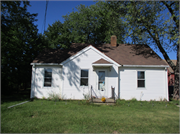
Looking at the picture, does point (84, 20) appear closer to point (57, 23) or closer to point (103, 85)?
point (57, 23)

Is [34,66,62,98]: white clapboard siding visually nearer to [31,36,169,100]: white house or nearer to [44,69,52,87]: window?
[31,36,169,100]: white house

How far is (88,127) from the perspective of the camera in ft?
16.1

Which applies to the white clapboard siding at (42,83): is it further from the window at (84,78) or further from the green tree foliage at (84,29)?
the green tree foliage at (84,29)

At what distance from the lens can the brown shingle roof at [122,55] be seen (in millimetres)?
11906

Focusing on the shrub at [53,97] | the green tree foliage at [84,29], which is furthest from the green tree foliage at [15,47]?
the green tree foliage at [84,29]

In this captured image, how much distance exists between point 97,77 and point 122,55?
3.94 m

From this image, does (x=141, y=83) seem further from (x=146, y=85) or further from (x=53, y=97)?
(x=53, y=97)

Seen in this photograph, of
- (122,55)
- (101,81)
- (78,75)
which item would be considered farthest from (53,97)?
(122,55)

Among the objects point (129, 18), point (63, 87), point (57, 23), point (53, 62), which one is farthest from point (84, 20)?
point (63, 87)

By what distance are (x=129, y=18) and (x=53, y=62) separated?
27.7 feet

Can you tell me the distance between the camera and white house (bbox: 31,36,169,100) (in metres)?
11.0

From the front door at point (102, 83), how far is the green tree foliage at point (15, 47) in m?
9.84

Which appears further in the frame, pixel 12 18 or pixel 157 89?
pixel 12 18

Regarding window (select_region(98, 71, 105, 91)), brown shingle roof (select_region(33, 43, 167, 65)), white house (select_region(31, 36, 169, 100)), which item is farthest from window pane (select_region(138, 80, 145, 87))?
window (select_region(98, 71, 105, 91))
